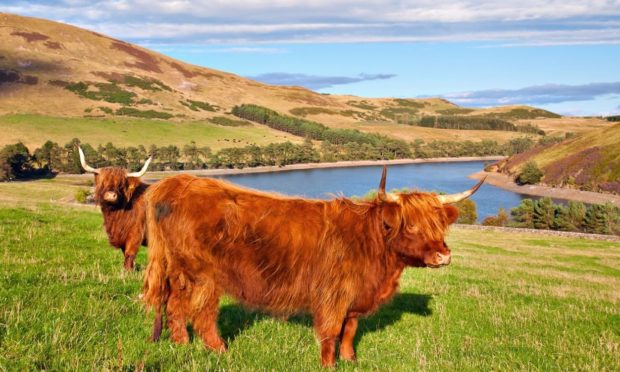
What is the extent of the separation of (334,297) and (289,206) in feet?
3.66

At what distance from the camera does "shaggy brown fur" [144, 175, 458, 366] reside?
5.61m

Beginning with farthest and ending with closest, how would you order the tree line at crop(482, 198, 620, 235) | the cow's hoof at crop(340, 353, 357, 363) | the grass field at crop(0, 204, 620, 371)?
the tree line at crop(482, 198, 620, 235) < the cow's hoof at crop(340, 353, 357, 363) < the grass field at crop(0, 204, 620, 371)

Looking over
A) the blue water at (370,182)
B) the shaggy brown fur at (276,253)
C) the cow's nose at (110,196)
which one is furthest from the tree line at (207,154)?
the shaggy brown fur at (276,253)

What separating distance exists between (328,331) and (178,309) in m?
1.66

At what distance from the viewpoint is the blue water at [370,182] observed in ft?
302

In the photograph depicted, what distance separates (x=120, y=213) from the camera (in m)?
9.71

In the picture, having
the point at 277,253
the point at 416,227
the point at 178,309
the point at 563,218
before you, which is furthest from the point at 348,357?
the point at 563,218

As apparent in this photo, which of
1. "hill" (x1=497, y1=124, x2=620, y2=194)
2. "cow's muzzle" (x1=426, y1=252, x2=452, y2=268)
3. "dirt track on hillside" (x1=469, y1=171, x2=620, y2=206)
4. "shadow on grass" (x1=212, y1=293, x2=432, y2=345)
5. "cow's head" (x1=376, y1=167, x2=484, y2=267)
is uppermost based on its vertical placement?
"cow's head" (x1=376, y1=167, x2=484, y2=267)

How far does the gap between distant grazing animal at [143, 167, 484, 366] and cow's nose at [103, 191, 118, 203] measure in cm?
374

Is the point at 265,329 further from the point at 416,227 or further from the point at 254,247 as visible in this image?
the point at 416,227

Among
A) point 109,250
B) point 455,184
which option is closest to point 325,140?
point 455,184

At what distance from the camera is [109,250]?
1095 centimetres

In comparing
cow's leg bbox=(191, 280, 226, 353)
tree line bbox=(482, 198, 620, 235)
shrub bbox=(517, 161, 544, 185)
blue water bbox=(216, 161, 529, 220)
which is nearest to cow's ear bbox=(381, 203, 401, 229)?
cow's leg bbox=(191, 280, 226, 353)

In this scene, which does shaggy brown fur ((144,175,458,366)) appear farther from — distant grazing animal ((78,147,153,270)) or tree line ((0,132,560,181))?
tree line ((0,132,560,181))
